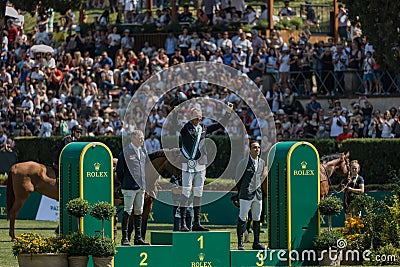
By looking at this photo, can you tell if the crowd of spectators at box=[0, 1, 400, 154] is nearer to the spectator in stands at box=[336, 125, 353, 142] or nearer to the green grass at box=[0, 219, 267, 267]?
the spectator in stands at box=[336, 125, 353, 142]

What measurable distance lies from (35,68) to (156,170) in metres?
19.3

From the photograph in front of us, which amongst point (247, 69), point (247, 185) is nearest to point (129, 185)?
point (247, 185)

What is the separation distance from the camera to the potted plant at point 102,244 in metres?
15.4

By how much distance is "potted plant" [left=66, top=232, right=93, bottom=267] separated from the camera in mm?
15360

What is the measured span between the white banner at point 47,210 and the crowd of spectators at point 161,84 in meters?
4.71

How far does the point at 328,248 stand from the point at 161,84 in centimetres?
1749

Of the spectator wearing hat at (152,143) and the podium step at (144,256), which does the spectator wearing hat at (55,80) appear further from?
the podium step at (144,256)

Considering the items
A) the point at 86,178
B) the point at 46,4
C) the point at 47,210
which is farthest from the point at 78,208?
the point at 46,4

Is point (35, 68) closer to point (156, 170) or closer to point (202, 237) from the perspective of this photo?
point (156, 170)

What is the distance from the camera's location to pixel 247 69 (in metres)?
34.3

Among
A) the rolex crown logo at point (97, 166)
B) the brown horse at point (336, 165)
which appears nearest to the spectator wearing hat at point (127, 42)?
the brown horse at point (336, 165)

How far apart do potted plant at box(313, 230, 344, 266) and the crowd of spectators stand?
13.2 m

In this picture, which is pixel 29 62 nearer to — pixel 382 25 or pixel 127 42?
pixel 127 42

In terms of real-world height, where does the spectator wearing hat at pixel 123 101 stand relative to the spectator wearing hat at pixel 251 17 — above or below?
below
